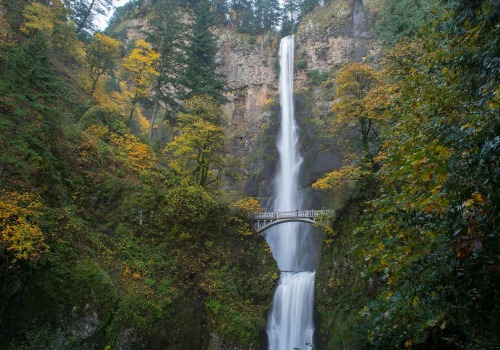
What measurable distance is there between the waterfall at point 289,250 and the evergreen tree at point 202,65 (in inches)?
443

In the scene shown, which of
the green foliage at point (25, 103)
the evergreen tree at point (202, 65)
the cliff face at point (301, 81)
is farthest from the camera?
the cliff face at point (301, 81)

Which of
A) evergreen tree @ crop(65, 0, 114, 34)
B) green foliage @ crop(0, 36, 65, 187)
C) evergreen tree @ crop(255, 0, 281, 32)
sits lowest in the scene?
green foliage @ crop(0, 36, 65, 187)

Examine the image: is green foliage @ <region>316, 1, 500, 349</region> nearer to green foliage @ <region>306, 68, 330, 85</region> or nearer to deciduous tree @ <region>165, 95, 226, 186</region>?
deciduous tree @ <region>165, 95, 226, 186</region>

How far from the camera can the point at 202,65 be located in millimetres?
25188

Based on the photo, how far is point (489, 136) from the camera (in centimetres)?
432

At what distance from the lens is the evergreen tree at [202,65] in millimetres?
23328

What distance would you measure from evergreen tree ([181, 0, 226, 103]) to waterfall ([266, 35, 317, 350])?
11250 mm

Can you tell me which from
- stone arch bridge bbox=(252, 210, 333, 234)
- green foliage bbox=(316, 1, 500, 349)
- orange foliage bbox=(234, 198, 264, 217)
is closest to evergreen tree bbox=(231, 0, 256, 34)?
stone arch bridge bbox=(252, 210, 333, 234)

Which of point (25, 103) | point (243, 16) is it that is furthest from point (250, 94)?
point (25, 103)

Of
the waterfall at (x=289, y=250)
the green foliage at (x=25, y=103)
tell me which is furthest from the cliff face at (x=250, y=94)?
the green foliage at (x=25, y=103)

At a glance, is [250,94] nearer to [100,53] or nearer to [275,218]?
[100,53]

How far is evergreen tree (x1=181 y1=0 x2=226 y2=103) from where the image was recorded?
23.3 meters

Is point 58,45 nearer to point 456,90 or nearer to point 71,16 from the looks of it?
point 71,16

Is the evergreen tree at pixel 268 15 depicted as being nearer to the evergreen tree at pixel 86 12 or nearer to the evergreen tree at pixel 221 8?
the evergreen tree at pixel 221 8
